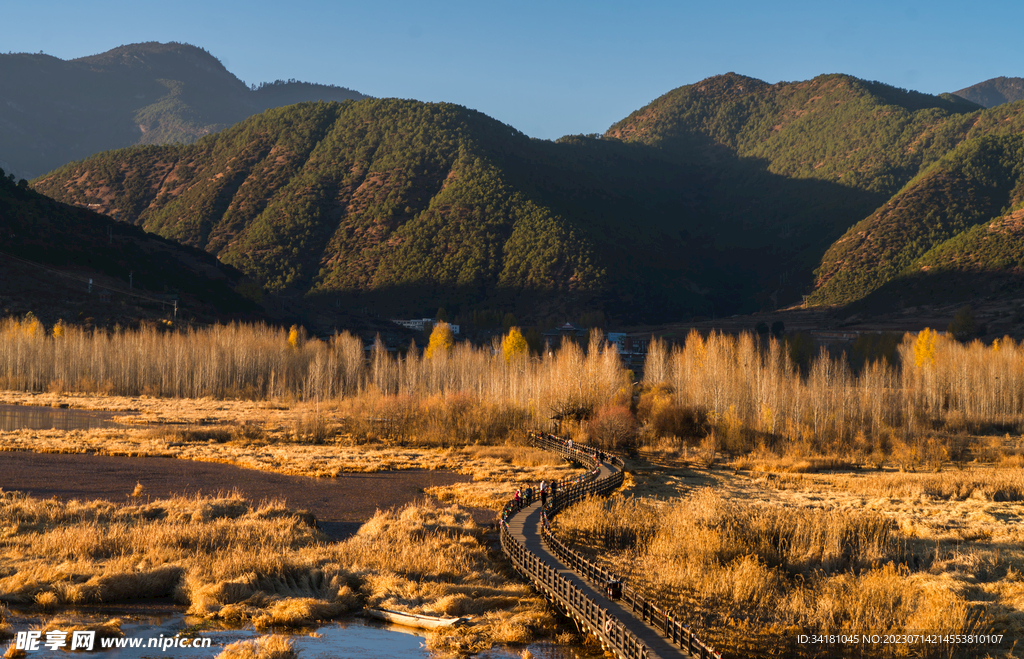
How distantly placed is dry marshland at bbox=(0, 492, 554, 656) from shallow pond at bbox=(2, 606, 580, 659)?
0.57m

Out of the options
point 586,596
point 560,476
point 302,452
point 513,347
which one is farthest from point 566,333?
point 586,596

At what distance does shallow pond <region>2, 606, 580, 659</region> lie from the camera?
1688cm

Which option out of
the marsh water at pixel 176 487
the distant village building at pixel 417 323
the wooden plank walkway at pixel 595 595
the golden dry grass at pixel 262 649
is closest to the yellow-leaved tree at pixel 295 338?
the distant village building at pixel 417 323

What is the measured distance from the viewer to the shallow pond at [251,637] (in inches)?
664

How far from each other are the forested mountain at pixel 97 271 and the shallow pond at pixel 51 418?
113ft

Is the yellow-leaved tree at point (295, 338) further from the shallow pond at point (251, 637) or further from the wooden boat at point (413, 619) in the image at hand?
the wooden boat at point (413, 619)

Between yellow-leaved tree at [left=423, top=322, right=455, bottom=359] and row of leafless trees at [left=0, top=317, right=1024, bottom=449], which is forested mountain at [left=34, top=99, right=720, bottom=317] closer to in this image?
yellow-leaved tree at [left=423, top=322, right=455, bottom=359]

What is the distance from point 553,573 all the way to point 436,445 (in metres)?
38.0

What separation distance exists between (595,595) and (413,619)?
4643 millimetres

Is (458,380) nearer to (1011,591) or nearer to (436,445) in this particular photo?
(436,445)

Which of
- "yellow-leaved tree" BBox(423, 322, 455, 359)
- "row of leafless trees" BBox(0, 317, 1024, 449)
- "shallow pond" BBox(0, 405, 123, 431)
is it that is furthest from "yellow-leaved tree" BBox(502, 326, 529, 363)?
"shallow pond" BBox(0, 405, 123, 431)

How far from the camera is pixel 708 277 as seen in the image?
189 metres

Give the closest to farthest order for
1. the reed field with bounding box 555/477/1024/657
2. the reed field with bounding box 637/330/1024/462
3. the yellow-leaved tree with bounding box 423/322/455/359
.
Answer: the reed field with bounding box 555/477/1024/657, the reed field with bounding box 637/330/1024/462, the yellow-leaved tree with bounding box 423/322/455/359

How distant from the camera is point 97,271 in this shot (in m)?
116
